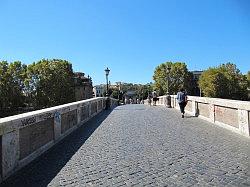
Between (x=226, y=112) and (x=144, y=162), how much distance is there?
7.22 metres

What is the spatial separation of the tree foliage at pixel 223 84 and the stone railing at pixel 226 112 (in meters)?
83.7

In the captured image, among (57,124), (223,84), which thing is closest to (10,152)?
(57,124)

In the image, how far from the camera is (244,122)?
12008 millimetres

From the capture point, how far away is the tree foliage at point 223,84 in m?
102

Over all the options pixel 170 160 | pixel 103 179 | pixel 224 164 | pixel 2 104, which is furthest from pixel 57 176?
pixel 2 104

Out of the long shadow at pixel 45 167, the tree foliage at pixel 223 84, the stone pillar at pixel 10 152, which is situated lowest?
the long shadow at pixel 45 167

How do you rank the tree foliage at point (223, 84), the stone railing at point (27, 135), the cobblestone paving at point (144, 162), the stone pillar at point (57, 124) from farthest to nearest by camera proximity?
1. the tree foliage at point (223, 84)
2. the stone pillar at point (57, 124)
3. the stone railing at point (27, 135)
4. the cobblestone paving at point (144, 162)

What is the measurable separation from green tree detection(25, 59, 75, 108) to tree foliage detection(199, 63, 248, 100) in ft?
135

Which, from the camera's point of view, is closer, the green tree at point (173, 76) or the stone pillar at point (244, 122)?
the stone pillar at point (244, 122)

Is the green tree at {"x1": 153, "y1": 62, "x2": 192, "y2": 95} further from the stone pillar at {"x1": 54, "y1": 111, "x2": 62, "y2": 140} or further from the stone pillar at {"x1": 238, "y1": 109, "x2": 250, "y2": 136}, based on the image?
the stone pillar at {"x1": 54, "y1": 111, "x2": 62, "y2": 140}

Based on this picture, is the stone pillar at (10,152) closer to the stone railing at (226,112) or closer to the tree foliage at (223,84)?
the stone railing at (226,112)

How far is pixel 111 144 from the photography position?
423 inches

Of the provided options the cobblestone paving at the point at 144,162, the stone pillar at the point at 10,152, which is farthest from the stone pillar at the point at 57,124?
the stone pillar at the point at 10,152

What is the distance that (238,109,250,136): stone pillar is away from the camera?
38.5ft
